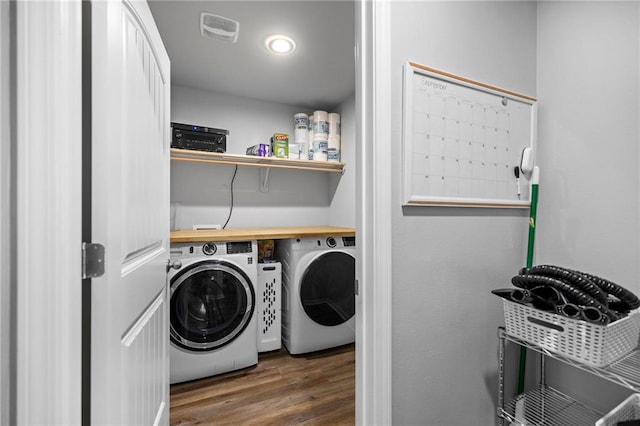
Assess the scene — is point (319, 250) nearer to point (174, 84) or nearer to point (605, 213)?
point (605, 213)

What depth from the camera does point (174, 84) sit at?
2.58 metres

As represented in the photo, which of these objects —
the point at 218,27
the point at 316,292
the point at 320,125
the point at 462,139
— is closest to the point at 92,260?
the point at 462,139

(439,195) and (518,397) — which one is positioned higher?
(439,195)

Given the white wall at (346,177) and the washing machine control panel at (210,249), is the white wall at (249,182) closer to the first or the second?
the white wall at (346,177)

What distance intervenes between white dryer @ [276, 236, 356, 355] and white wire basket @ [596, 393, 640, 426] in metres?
1.61

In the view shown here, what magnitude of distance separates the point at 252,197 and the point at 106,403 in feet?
7.60

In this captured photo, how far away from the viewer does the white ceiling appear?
1629mm

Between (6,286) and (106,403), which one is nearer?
(6,286)

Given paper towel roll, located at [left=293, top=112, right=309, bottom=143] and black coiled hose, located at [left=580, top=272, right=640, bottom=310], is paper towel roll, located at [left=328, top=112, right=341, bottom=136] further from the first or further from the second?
black coiled hose, located at [left=580, top=272, right=640, bottom=310]

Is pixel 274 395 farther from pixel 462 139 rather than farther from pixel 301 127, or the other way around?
pixel 301 127

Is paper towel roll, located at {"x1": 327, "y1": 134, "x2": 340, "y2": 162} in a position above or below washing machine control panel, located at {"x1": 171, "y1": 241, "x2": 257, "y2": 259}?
above

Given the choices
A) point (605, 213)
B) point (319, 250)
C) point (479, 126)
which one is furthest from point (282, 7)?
point (605, 213)

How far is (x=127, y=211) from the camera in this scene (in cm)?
79

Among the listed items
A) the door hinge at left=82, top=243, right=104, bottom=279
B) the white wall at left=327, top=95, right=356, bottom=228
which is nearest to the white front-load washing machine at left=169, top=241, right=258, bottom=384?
the white wall at left=327, top=95, right=356, bottom=228
